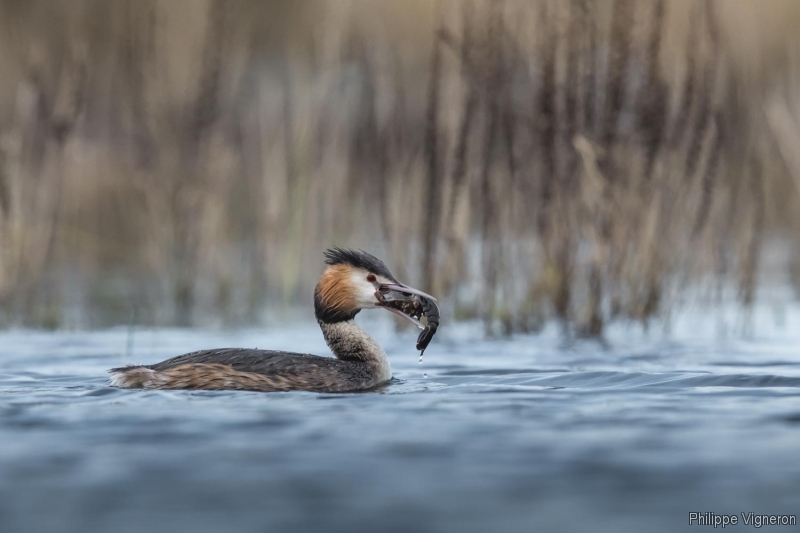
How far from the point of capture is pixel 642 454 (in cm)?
437

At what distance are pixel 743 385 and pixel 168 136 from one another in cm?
516

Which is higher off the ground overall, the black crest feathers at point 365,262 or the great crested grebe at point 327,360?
the black crest feathers at point 365,262

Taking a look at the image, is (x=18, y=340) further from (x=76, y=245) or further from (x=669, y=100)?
(x=669, y=100)

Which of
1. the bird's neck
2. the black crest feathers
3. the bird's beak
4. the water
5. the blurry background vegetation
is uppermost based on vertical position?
the blurry background vegetation

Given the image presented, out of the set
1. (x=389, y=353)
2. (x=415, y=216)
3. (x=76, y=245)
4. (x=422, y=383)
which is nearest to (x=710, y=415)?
(x=422, y=383)

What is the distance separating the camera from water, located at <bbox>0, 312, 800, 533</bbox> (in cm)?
359

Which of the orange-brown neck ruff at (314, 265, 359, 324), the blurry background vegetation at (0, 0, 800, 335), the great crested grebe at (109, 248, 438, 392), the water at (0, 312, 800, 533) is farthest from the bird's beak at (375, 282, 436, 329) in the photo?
the blurry background vegetation at (0, 0, 800, 335)

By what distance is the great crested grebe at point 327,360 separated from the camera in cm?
631

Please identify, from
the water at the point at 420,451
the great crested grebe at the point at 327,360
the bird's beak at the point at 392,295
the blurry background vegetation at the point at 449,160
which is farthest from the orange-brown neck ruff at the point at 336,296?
the blurry background vegetation at the point at 449,160

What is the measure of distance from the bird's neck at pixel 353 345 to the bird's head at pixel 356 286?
0.29 ft

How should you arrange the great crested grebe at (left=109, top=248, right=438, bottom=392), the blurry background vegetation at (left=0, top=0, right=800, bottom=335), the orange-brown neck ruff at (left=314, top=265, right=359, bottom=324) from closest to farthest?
1. the great crested grebe at (left=109, top=248, right=438, bottom=392)
2. the orange-brown neck ruff at (left=314, top=265, right=359, bottom=324)
3. the blurry background vegetation at (left=0, top=0, right=800, bottom=335)

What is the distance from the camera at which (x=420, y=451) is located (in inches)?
175

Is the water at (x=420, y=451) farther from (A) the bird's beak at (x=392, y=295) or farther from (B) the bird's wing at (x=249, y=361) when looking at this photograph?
(A) the bird's beak at (x=392, y=295)

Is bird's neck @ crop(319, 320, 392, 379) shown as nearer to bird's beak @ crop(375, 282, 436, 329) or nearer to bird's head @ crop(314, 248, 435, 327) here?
bird's head @ crop(314, 248, 435, 327)
